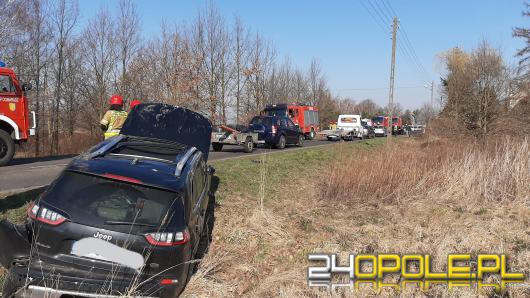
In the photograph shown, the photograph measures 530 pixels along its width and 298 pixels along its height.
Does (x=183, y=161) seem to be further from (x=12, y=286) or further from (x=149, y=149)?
(x=12, y=286)

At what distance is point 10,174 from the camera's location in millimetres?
10367

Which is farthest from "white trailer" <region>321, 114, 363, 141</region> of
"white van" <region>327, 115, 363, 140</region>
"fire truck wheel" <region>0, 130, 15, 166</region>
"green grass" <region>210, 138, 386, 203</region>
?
"fire truck wheel" <region>0, 130, 15, 166</region>

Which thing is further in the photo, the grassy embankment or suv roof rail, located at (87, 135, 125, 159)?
the grassy embankment

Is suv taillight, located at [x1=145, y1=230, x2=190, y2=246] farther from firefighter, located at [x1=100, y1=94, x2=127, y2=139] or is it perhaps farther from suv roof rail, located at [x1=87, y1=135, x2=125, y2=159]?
firefighter, located at [x1=100, y1=94, x2=127, y2=139]

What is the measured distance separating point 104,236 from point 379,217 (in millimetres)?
5797

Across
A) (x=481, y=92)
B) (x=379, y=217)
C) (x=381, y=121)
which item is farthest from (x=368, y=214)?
(x=381, y=121)

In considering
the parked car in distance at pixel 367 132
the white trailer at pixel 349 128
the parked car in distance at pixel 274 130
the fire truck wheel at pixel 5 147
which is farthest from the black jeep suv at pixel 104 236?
the parked car in distance at pixel 367 132

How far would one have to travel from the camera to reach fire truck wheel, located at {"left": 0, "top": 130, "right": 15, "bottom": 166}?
12.2 metres

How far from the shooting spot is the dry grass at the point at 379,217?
5.23m

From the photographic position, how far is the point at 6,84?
12164 millimetres

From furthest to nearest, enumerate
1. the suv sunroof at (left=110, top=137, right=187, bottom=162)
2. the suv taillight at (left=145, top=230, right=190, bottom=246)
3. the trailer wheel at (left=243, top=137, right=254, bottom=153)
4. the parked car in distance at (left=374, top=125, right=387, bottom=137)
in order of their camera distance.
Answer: the parked car in distance at (left=374, top=125, right=387, bottom=137), the trailer wheel at (left=243, top=137, right=254, bottom=153), the suv sunroof at (left=110, top=137, right=187, bottom=162), the suv taillight at (left=145, top=230, right=190, bottom=246)

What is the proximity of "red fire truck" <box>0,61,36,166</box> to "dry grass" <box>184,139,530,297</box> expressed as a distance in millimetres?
7155

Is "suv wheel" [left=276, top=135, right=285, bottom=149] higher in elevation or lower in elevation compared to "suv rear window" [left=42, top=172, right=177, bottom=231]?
lower

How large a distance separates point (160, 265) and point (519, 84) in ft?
72.2
